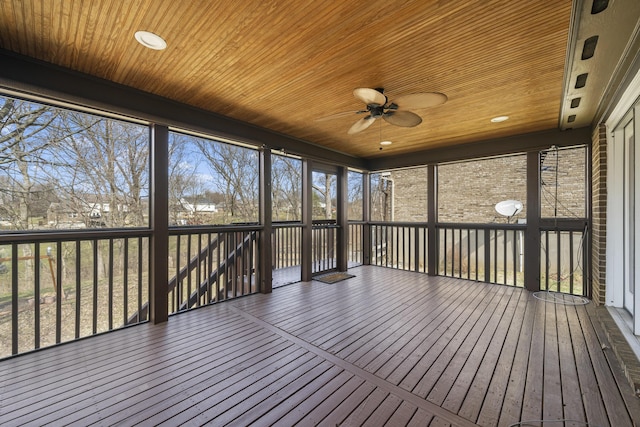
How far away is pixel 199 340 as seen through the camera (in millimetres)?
2701

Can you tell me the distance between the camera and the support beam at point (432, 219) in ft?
17.9

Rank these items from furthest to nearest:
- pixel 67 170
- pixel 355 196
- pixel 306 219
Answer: pixel 355 196 → pixel 306 219 → pixel 67 170

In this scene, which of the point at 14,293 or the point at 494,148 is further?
the point at 494,148

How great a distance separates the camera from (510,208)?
492cm

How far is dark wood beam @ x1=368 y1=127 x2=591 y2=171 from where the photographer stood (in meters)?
4.10

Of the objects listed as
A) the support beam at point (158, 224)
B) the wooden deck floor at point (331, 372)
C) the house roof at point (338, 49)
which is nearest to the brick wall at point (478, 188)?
the house roof at point (338, 49)

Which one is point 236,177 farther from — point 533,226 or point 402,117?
point 533,226

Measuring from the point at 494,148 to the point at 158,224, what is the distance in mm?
5332

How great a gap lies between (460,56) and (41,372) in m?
4.29

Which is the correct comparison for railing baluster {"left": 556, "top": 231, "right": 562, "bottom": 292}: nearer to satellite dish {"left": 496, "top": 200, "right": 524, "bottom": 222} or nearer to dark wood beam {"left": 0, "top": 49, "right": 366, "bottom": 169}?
satellite dish {"left": 496, "top": 200, "right": 524, "bottom": 222}

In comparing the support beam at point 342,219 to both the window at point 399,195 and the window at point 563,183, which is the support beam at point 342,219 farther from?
the window at point 563,183

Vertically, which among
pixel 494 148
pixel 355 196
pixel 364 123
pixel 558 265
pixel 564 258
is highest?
pixel 494 148

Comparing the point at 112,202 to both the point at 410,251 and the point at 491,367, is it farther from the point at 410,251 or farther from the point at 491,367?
the point at 410,251

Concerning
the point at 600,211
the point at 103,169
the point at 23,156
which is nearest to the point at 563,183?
the point at 600,211
